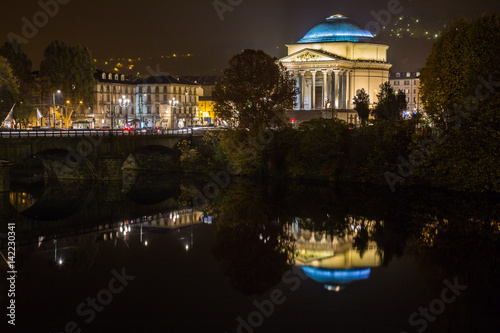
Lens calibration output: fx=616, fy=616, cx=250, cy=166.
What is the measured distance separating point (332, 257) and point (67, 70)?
68.0 metres

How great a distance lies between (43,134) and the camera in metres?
57.1

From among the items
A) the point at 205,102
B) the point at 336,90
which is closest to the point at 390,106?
the point at 336,90

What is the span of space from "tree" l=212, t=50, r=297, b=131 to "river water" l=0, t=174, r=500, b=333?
1657cm

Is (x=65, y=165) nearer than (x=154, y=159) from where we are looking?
Yes

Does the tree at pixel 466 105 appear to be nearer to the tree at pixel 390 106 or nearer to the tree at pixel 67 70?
the tree at pixel 390 106

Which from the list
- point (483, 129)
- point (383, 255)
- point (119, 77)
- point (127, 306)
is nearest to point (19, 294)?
point (127, 306)

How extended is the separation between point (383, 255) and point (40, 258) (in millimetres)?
15967

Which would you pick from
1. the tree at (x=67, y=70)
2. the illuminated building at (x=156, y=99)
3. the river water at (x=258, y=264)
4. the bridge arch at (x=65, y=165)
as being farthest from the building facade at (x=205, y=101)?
the river water at (x=258, y=264)

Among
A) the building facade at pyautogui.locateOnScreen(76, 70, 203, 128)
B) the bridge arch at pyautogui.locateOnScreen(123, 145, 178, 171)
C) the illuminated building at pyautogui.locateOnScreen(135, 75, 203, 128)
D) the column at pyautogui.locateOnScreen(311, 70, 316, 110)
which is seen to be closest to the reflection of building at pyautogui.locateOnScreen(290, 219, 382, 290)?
the bridge arch at pyautogui.locateOnScreen(123, 145, 178, 171)

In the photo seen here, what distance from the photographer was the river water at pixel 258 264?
20641 mm

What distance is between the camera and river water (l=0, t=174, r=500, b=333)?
2064 cm

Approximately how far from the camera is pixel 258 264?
89.6 feet

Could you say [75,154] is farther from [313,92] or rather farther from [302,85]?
[313,92]

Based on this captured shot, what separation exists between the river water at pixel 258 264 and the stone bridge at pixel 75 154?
7987mm
